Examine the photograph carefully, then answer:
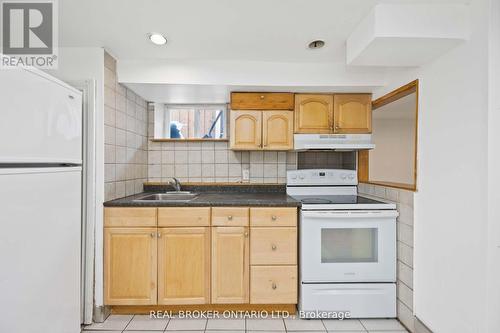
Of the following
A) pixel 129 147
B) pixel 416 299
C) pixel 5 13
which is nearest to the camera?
pixel 5 13

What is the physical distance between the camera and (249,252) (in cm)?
213

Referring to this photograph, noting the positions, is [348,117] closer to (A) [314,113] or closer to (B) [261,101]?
(A) [314,113]

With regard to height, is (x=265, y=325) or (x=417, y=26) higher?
(x=417, y=26)

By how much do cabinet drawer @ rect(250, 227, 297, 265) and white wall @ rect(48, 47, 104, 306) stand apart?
1.15 meters

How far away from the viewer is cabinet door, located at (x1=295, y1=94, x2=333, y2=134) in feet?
8.21

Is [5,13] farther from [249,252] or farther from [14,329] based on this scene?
[249,252]

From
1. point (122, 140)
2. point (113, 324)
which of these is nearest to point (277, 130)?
point (122, 140)

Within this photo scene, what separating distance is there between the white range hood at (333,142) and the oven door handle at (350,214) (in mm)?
650

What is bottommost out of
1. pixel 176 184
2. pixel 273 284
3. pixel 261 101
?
pixel 273 284

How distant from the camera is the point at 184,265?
6.95ft

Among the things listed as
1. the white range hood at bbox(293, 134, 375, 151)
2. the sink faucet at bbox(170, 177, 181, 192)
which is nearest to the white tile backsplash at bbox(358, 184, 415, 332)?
the white range hood at bbox(293, 134, 375, 151)

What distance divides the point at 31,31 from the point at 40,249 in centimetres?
137

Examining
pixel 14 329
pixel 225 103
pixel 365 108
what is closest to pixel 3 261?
pixel 14 329

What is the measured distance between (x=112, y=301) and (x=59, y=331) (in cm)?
69
